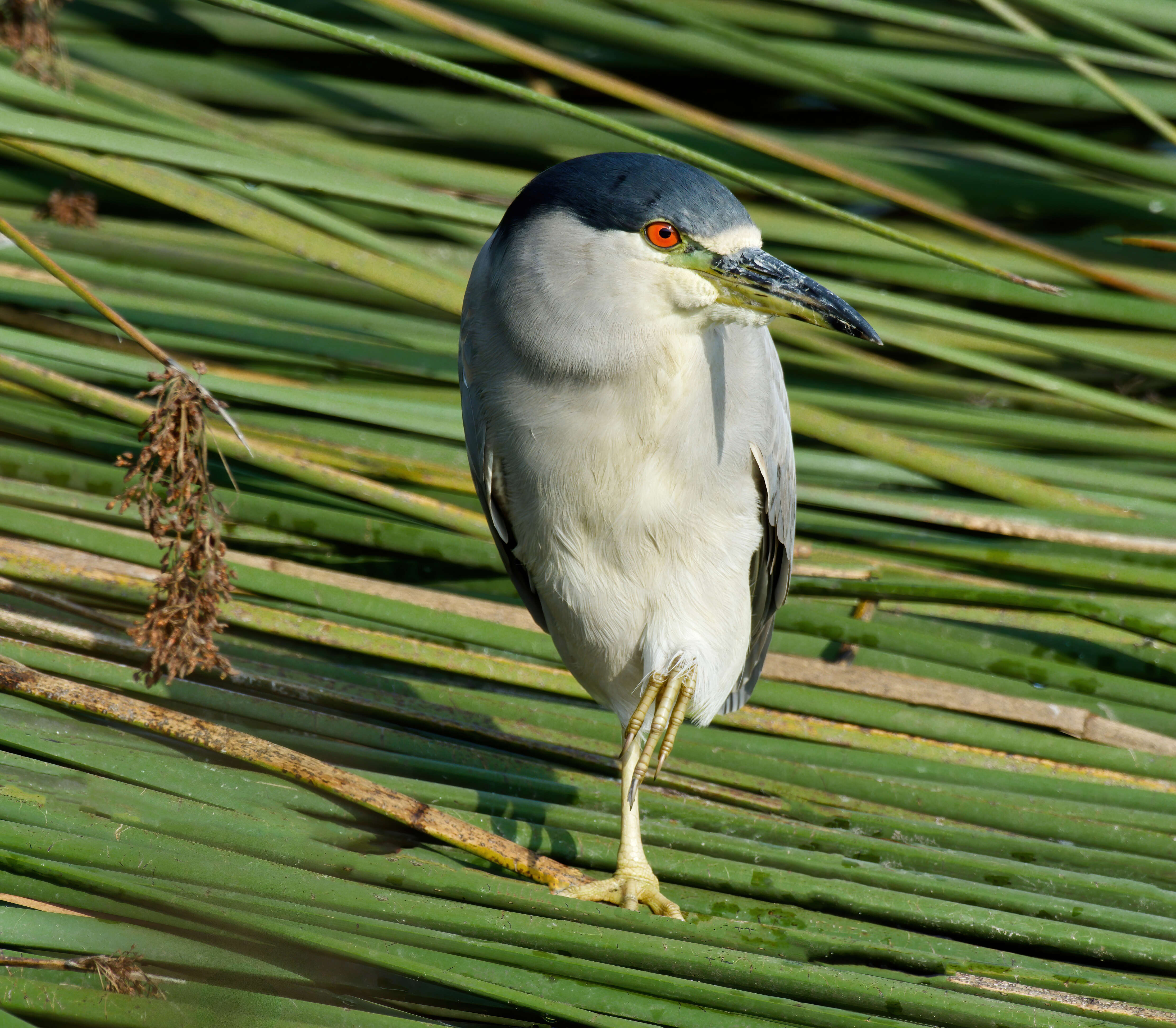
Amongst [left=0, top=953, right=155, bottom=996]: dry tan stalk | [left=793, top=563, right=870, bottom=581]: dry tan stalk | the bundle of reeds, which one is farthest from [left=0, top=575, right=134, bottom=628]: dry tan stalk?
[left=793, top=563, right=870, bottom=581]: dry tan stalk

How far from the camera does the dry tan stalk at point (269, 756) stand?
2318 mm

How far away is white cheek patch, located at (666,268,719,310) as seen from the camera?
90.5 inches

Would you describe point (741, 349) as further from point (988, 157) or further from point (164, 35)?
point (164, 35)

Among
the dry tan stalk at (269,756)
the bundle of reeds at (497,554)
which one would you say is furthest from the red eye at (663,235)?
the dry tan stalk at (269,756)

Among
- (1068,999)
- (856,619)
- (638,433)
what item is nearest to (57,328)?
(638,433)

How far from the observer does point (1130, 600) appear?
334 centimetres

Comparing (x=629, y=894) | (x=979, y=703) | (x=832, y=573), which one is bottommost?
(x=629, y=894)

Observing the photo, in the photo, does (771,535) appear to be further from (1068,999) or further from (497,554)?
(1068,999)

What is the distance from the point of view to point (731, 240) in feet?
7.44

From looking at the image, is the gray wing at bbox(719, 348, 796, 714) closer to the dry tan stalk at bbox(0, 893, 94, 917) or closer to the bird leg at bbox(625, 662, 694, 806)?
the bird leg at bbox(625, 662, 694, 806)

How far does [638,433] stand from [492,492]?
504mm

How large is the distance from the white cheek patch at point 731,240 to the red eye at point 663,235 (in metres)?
0.04

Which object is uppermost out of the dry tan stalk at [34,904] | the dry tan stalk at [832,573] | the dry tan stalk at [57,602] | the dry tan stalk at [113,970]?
the dry tan stalk at [832,573]

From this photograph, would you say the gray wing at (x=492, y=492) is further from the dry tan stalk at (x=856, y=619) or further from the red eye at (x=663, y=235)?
the dry tan stalk at (x=856, y=619)
